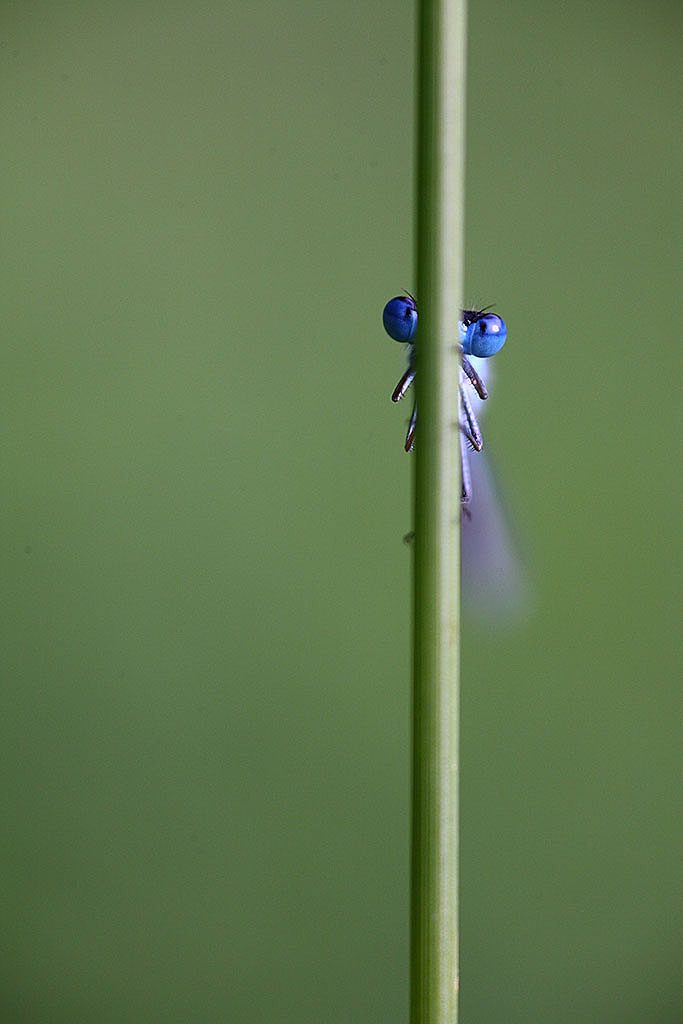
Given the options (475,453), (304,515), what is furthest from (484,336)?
(304,515)

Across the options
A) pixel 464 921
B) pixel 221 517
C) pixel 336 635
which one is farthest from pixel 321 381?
pixel 464 921

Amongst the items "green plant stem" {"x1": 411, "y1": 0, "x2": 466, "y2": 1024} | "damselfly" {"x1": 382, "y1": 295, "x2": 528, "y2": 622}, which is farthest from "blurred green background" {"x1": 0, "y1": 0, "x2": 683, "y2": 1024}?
"green plant stem" {"x1": 411, "y1": 0, "x2": 466, "y2": 1024}

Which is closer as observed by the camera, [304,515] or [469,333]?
[469,333]

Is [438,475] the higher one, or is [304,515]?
[304,515]

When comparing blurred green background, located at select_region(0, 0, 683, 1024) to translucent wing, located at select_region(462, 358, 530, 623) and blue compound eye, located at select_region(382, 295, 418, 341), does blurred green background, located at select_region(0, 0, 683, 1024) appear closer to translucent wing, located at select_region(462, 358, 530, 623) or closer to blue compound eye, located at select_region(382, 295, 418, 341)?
translucent wing, located at select_region(462, 358, 530, 623)

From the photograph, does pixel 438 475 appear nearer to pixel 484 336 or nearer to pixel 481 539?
pixel 484 336

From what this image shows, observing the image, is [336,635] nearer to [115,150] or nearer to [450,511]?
[115,150]

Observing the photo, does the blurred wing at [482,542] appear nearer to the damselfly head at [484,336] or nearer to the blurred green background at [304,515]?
the damselfly head at [484,336]

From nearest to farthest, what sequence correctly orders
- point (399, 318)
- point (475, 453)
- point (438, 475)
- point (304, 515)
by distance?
point (438, 475) → point (399, 318) → point (475, 453) → point (304, 515)
